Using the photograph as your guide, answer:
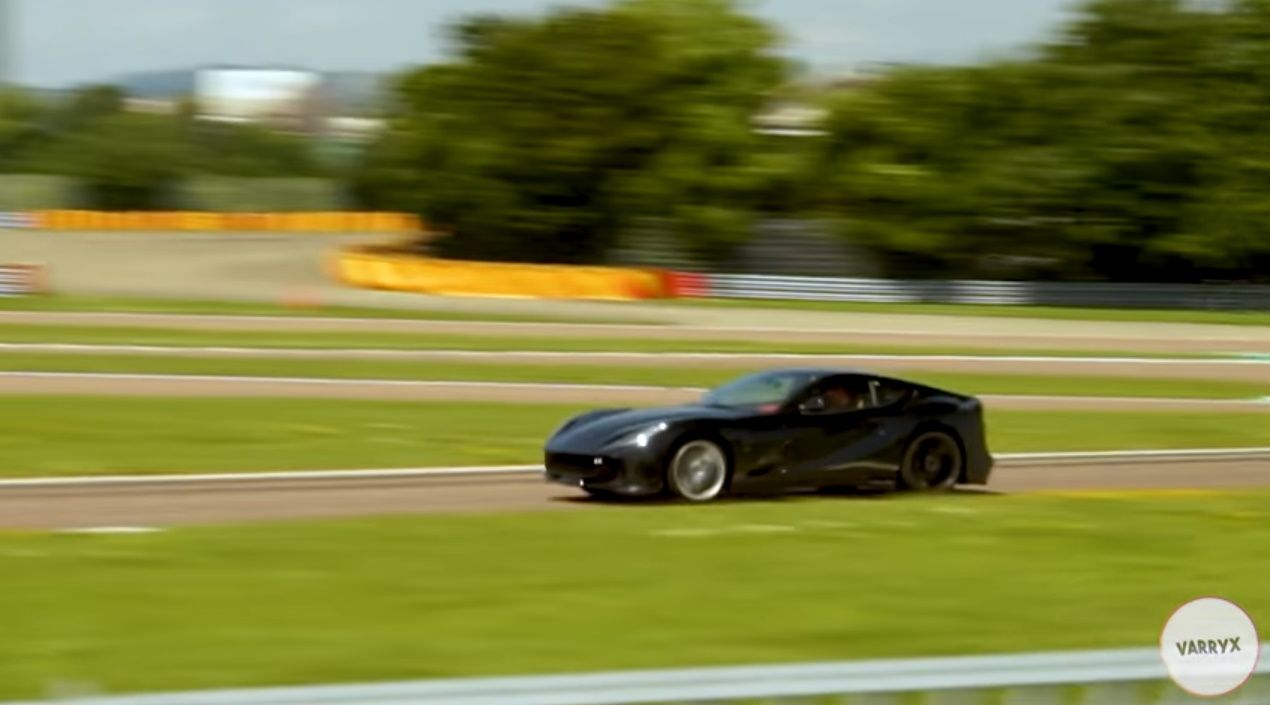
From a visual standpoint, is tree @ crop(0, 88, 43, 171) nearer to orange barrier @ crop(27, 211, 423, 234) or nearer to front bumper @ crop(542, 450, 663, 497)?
orange barrier @ crop(27, 211, 423, 234)

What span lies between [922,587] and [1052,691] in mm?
3808

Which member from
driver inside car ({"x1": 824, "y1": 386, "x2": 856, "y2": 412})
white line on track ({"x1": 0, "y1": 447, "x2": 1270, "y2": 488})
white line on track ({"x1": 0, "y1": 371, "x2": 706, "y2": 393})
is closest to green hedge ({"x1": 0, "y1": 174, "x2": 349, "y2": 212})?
white line on track ({"x1": 0, "y1": 371, "x2": 706, "y2": 393})

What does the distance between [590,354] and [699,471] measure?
15912 mm

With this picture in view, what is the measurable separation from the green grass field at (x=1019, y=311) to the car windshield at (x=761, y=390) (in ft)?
93.5

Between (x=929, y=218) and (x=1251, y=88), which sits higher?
(x=1251, y=88)

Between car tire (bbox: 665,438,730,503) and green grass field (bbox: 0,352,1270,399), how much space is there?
36.0 feet

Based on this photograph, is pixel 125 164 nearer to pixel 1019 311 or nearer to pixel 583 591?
pixel 1019 311

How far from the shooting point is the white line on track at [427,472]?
583 inches

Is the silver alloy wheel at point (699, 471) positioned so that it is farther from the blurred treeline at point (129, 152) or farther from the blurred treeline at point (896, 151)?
the blurred treeline at point (129, 152)

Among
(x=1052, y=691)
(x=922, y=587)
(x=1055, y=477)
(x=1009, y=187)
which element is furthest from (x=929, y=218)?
(x=1052, y=691)

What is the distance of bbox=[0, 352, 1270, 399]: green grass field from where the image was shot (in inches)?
984

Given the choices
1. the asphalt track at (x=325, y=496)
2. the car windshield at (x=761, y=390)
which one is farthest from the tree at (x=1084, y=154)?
the car windshield at (x=761, y=390)

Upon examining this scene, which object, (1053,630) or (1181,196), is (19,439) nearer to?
(1053,630)

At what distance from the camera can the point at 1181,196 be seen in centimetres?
4859
